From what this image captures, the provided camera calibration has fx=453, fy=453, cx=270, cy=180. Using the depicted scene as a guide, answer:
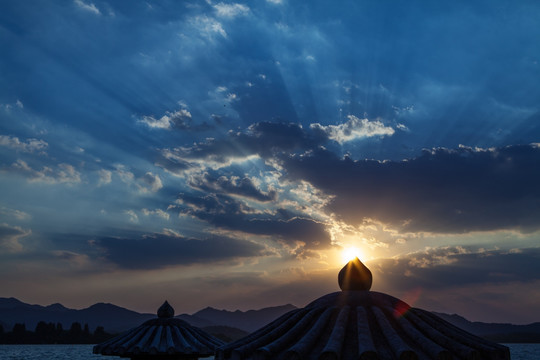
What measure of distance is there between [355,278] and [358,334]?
6.27 ft

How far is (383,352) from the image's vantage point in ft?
27.5

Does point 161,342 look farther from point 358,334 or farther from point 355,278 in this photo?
point 358,334

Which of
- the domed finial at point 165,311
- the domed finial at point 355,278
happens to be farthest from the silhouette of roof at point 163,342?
the domed finial at point 355,278

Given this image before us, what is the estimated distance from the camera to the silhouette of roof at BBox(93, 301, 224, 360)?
18.8m

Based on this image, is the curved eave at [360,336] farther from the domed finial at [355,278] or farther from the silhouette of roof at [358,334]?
the domed finial at [355,278]

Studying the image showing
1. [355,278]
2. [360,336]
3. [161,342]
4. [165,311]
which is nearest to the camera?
[360,336]

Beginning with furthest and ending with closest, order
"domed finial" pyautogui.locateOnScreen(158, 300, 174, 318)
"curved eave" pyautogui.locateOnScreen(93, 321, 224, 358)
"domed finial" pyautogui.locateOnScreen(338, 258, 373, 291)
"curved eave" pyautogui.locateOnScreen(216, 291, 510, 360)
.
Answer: "domed finial" pyautogui.locateOnScreen(158, 300, 174, 318)
"curved eave" pyautogui.locateOnScreen(93, 321, 224, 358)
"domed finial" pyautogui.locateOnScreen(338, 258, 373, 291)
"curved eave" pyautogui.locateOnScreen(216, 291, 510, 360)

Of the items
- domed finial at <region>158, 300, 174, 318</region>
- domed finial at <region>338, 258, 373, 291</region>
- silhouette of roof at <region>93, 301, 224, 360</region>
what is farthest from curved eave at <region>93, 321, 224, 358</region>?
domed finial at <region>338, 258, 373, 291</region>

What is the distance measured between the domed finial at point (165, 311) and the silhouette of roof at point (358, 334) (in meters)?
12.7

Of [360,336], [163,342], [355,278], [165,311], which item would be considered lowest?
[163,342]

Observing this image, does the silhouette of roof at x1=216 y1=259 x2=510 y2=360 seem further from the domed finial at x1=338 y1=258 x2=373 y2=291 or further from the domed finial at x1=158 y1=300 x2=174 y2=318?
the domed finial at x1=158 y1=300 x2=174 y2=318

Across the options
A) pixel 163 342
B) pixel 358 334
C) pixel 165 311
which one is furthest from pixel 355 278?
pixel 165 311

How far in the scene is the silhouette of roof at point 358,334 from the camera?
838cm

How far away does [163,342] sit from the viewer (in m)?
19.5
